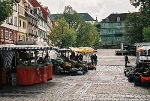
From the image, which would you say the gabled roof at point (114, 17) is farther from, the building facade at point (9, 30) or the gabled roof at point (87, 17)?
the building facade at point (9, 30)

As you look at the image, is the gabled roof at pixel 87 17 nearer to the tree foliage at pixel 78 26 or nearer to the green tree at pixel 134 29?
the tree foliage at pixel 78 26

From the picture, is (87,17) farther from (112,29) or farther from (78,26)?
(78,26)

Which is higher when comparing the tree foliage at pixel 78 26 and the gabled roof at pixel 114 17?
the gabled roof at pixel 114 17

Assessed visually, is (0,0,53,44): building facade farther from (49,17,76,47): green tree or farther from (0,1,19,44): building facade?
(49,17,76,47): green tree

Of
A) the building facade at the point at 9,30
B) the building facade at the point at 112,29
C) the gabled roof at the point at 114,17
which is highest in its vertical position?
the gabled roof at the point at 114,17

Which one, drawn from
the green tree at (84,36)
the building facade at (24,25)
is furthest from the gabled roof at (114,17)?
the building facade at (24,25)

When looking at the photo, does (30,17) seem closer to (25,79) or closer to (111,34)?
(25,79)

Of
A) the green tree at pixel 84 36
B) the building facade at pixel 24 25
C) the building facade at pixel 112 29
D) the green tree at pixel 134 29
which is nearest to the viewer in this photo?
the building facade at pixel 24 25

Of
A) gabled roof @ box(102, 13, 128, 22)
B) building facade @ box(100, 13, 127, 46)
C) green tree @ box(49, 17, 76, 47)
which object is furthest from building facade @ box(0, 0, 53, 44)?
gabled roof @ box(102, 13, 128, 22)

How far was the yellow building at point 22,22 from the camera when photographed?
175 feet

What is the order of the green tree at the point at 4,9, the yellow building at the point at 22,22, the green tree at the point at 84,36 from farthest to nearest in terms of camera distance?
the green tree at the point at 84,36 → the yellow building at the point at 22,22 → the green tree at the point at 4,9

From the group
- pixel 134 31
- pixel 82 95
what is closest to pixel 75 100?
pixel 82 95

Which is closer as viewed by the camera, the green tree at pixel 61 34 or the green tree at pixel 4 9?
the green tree at pixel 4 9

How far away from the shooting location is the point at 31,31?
6206 centimetres
